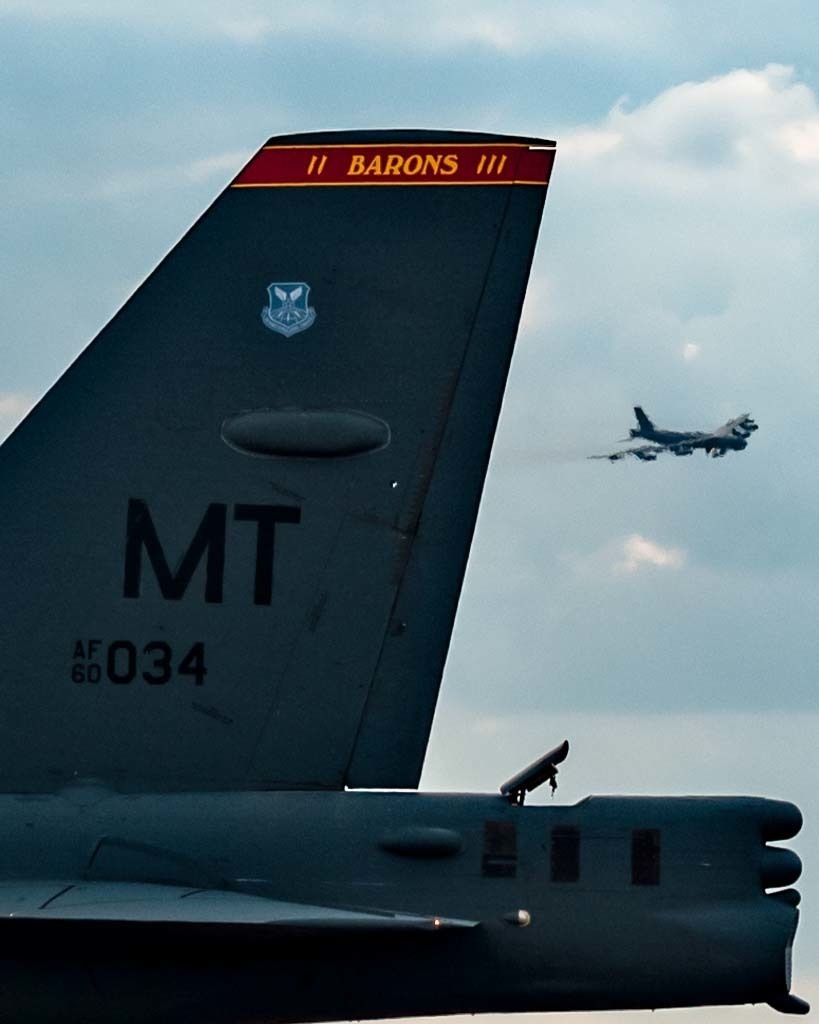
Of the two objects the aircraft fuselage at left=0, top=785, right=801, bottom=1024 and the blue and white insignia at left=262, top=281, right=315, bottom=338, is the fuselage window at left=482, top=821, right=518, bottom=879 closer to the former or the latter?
the aircraft fuselage at left=0, top=785, right=801, bottom=1024

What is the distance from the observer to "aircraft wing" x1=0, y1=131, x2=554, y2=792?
11570mm

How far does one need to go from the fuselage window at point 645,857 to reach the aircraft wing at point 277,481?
1.39m

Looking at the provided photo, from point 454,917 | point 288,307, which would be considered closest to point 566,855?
point 454,917

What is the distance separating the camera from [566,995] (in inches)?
432

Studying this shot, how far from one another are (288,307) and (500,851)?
→ 3.46 m

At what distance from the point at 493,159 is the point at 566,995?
16.1ft

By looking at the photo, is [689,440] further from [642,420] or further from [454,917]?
[454,917]

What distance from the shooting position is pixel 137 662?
38.2 feet

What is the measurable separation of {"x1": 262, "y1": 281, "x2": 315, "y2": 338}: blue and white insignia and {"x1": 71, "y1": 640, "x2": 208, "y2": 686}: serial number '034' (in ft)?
6.50

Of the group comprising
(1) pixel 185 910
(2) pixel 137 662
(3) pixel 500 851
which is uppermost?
(2) pixel 137 662

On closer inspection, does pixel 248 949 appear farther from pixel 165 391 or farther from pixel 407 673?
pixel 165 391

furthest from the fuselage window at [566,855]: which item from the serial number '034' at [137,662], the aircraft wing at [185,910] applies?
the serial number '034' at [137,662]

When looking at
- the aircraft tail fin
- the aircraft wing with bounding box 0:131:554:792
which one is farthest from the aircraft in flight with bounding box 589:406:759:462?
the aircraft wing with bounding box 0:131:554:792

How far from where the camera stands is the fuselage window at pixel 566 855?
36.0 ft
